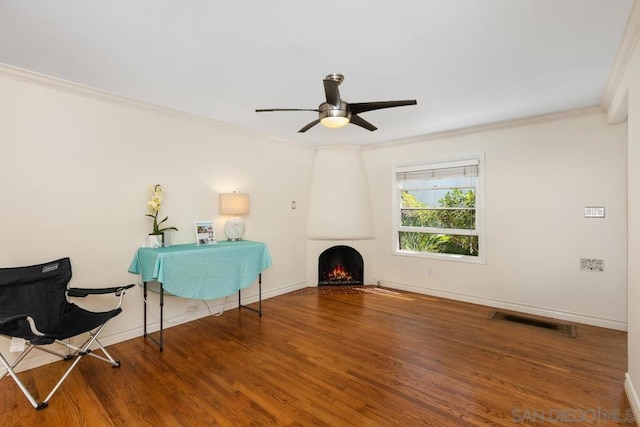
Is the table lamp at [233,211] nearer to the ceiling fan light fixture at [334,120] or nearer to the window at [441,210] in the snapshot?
the ceiling fan light fixture at [334,120]

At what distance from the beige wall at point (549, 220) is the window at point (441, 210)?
0.15m

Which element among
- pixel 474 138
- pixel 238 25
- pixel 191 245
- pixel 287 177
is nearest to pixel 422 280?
pixel 474 138

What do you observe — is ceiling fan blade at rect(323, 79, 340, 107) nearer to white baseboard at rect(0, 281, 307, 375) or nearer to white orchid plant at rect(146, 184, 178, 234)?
white orchid plant at rect(146, 184, 178, 234)

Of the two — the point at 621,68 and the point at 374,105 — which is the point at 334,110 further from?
the point at 621,68

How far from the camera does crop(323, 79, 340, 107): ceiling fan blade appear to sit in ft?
6.46

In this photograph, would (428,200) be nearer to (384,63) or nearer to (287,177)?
(287,177)

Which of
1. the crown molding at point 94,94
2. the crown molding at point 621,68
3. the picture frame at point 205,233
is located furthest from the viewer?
the picture frame at point 205,233

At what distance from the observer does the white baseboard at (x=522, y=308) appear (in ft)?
11.0

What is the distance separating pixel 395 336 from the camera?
3.14 metres

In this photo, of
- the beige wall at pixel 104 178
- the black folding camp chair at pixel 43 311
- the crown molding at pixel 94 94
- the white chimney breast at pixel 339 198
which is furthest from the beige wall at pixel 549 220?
the black folding camp chair at pixel 43 311

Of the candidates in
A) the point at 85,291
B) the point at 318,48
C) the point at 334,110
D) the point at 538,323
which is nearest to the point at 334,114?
the point at 334,110

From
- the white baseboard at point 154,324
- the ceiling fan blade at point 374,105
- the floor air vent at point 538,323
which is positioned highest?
the ceiling fan blade at point 374,105

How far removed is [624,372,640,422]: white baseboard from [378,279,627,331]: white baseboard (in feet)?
4.66

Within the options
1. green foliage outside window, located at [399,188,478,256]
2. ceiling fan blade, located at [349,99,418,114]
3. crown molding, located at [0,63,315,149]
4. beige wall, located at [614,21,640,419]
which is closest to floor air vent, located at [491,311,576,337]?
green foliage outside window, located at [399,188,478,256]
